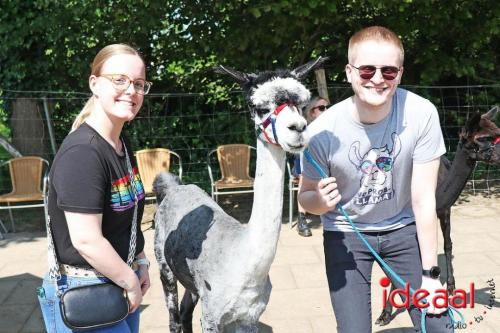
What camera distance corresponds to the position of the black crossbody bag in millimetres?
1821

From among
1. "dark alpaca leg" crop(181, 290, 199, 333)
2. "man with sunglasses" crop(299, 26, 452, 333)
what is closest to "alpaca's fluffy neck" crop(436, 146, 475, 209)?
"man with sunglasses" crop(299, 26, 452, 333)

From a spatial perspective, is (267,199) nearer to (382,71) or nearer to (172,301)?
(382,71)

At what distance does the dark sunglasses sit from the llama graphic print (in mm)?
284

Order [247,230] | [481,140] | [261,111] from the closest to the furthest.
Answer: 1. [261,111]
2. [247,230]
3. [481,140]

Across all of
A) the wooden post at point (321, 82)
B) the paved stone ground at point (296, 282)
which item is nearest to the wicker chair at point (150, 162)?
the paved stone ground at point (296, 282)

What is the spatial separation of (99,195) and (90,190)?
0.04 meters

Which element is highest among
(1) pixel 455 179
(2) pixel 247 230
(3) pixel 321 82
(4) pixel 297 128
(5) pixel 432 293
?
(3) pixel 321 82

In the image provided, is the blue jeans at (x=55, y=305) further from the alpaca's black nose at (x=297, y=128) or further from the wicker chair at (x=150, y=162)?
the wicker chair at (x=150, y=162)

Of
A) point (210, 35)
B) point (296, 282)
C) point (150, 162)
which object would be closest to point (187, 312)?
point (296, 282)

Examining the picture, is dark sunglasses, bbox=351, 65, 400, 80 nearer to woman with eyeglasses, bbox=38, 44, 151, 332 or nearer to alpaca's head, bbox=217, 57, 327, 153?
alpaca's head, bbox=217, 57, 327, 153

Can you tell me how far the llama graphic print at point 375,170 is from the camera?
2188 mm

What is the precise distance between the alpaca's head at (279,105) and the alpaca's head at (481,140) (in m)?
2.55

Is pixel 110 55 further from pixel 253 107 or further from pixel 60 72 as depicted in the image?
pixel 60 72

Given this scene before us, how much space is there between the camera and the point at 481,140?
4.12 meters
